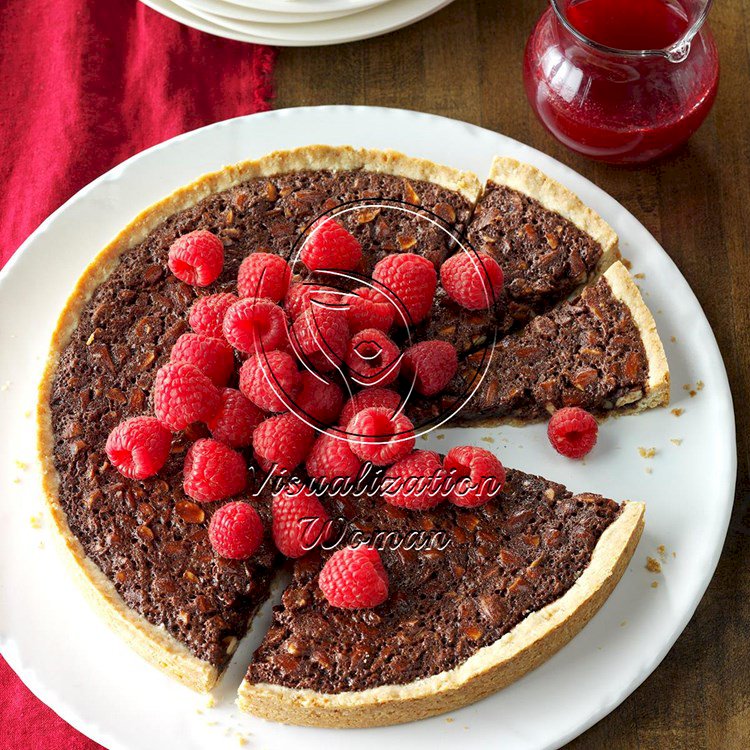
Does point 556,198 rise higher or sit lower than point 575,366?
higher

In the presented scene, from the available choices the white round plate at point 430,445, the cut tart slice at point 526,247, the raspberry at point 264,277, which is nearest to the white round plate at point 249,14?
the white round plate at point 430,445

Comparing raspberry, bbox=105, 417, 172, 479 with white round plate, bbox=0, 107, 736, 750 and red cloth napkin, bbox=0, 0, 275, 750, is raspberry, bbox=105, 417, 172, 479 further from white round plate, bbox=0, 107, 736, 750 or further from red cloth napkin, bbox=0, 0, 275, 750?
red cloth napkin, bbox=0, 0, 275, 750

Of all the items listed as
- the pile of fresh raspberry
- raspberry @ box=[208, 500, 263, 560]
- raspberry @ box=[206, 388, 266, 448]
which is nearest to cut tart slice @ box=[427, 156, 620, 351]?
the pile of fresh raspberry

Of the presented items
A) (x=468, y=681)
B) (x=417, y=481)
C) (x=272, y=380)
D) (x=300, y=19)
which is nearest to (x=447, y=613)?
(x=468, y=681)

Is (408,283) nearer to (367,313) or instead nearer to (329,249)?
(367,313)

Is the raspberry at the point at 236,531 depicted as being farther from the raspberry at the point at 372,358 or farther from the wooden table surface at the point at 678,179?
the wooden table surface at the point at 678,179

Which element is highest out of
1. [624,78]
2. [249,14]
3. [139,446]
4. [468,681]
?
[624,78]
